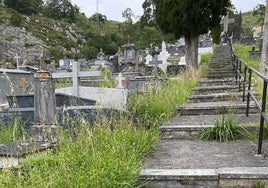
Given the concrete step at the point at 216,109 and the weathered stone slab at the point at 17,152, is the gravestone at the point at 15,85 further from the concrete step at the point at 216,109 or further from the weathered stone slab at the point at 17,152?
the weathered stone slab at the point at 17,152

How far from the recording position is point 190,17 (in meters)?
12.0

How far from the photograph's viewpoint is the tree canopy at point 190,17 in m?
12.0

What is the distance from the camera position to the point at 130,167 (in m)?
3.18

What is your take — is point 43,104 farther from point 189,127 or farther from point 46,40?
point 46,40

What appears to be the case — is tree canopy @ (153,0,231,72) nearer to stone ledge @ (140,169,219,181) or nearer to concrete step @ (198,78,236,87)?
concrete step @ (198,78,236,87)

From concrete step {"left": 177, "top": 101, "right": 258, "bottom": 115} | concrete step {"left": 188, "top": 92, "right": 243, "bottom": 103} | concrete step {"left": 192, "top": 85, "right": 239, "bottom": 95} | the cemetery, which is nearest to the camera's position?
the cemetery

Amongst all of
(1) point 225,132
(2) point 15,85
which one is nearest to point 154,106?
(1) point 225,132

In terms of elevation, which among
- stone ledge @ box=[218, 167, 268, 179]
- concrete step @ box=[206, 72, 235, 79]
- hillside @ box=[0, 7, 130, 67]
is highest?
hillside @ box=[0, 7, 130, 67]

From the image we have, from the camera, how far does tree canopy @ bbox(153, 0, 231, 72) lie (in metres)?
12.0

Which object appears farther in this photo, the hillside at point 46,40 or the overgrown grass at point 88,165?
the hillside at point 46,40

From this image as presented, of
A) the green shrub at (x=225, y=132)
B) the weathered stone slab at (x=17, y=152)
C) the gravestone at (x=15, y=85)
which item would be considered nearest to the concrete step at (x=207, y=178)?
the weathered stone slab at (x=17, y=152)

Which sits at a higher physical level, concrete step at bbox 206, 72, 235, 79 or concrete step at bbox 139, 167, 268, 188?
concrete step at bbox 206, 72, 235, 79

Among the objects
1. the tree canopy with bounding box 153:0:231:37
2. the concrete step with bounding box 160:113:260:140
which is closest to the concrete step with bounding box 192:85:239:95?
the concrete step with bounding box 160:113:260:140

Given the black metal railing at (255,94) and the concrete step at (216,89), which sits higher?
the black metal railing at (255,94)
